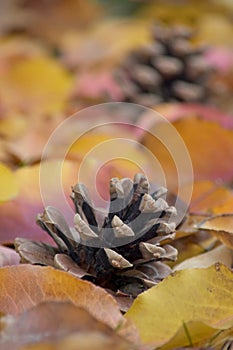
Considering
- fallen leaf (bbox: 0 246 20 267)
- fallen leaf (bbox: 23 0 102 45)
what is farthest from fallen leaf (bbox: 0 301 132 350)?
fallen leaf (bbox: 23 0 102 45)

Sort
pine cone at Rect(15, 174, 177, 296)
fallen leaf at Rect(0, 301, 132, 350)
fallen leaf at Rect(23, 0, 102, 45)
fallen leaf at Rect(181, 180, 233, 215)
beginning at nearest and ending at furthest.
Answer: fallen leaf at Rect(0, 301, 132, 350) → pine cone at Rect(15, 174, 177, 296) → fallen leaf at Rect(181, 180, 233, 215) → fallen leaf at Rect(23, 0, 102, 45)

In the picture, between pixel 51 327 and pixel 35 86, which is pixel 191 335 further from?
pixel 35 86

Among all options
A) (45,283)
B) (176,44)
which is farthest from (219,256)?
(176,44)

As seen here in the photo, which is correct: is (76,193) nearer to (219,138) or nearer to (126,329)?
(126,329)

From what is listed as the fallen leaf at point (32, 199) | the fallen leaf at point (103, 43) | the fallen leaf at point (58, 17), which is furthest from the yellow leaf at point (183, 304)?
the fallen leaf at point (58, 17)

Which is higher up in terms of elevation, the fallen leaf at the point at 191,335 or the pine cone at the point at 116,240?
the pine cone at the point at 116,240

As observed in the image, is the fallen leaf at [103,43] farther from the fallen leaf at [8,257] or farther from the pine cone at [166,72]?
the fallen leaf at [8,257]

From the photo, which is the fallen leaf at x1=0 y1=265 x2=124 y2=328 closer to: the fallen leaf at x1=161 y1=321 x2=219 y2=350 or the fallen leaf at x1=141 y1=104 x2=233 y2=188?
the fallen leaf at x1=161 y1=321 x2=219 y2=350

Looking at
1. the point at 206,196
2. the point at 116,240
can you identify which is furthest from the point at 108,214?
the point at 206,196
